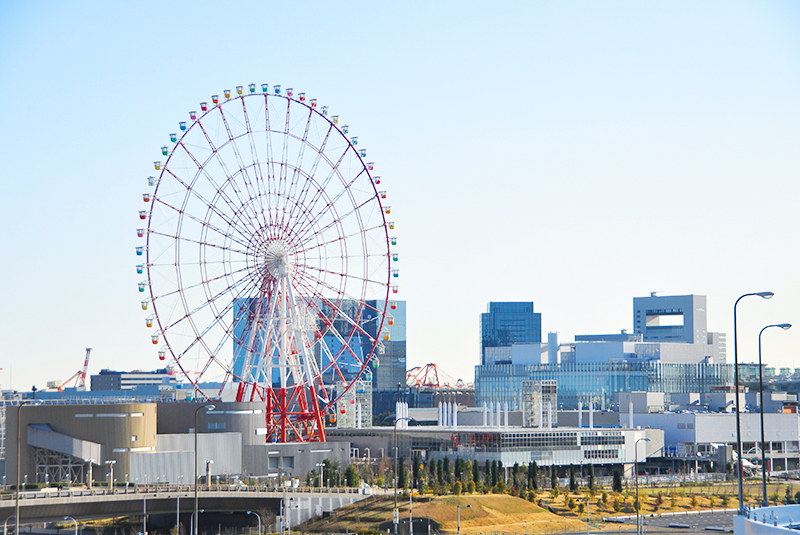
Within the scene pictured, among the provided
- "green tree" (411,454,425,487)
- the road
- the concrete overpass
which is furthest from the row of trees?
the road

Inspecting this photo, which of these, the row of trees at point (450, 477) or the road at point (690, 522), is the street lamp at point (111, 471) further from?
the road at point (690, 522)

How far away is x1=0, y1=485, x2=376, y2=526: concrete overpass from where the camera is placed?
312 ft

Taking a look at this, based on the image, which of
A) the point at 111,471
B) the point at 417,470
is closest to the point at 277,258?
the point at 111,471

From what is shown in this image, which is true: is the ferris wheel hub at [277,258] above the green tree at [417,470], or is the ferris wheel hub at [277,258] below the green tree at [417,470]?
above

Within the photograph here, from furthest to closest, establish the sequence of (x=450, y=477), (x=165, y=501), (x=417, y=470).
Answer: (x=417, y=470)
(x=450, y=477)
(x=165, y=501)

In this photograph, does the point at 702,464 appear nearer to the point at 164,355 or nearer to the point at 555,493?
the point at 555,493

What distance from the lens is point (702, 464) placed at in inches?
6964

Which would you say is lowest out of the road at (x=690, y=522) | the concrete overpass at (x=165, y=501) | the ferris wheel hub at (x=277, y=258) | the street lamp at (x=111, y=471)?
the road at (x=690, y=522)

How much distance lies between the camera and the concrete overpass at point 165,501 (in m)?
95.1

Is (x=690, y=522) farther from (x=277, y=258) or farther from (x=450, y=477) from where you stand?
(x=277, y=258)

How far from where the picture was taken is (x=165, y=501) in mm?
104938

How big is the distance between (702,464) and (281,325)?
80.6 metres

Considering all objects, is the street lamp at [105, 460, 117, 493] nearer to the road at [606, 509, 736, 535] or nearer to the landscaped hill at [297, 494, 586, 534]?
the landscaped hill at [297, 494, 586, 534]

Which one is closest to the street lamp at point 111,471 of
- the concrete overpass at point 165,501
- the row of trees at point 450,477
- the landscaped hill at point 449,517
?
the concrete overpass at point 165,501
